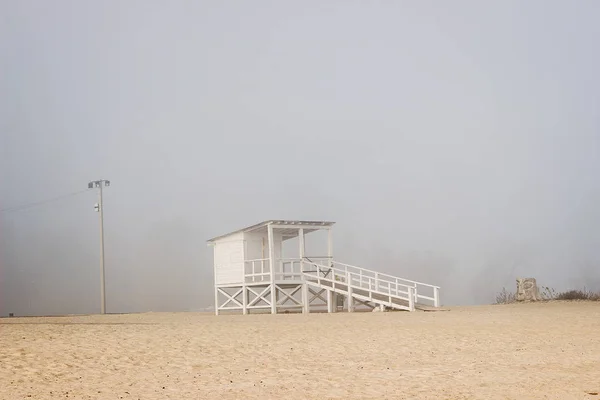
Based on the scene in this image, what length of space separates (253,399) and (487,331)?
11201mm

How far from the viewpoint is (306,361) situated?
16.1 m

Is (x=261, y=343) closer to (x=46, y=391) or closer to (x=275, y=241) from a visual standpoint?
(x=46, y=391)

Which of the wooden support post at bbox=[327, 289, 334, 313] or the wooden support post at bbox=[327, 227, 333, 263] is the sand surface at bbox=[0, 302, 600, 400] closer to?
the wooden support post at bbox=[327, 289, 334, 313]

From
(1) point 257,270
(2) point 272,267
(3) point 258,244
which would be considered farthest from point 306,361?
(1) point 257,270

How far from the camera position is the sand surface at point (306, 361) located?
501 inches

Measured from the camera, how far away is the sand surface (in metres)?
12.7

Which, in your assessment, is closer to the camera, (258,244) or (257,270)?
(258,244)

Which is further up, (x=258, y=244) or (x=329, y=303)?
(x=258, y=244)

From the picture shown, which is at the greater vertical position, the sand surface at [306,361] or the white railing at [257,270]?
the white railing at [257,270]

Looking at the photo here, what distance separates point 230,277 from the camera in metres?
38.4

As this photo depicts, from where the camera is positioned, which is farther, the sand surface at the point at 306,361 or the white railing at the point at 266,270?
the white railing at the point at 266,270

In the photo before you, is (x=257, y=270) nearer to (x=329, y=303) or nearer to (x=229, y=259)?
(x=229, y=259)

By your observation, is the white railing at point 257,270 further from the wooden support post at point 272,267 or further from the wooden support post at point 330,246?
the wooden support post at point 330,246

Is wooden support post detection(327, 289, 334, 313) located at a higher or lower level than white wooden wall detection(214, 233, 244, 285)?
lower
